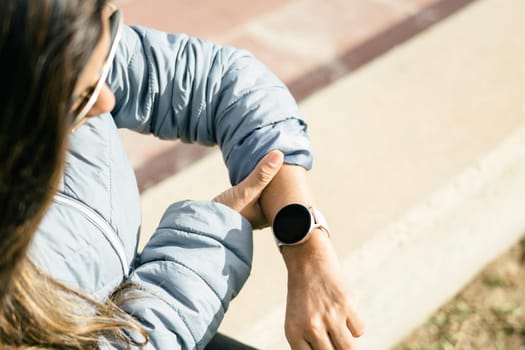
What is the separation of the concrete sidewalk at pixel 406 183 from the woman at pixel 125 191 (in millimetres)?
709

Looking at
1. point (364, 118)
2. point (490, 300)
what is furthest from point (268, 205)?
point (490, 300)

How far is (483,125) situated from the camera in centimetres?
297

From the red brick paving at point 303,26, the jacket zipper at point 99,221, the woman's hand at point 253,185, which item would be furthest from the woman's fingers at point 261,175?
the red brick paving at point 303,26

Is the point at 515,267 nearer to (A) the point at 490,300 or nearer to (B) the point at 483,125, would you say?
(A) the point at 490,300

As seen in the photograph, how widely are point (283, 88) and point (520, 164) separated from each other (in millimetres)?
1373

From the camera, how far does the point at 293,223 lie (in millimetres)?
1668

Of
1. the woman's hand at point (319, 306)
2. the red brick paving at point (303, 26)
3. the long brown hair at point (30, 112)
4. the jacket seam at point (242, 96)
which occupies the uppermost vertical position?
the long brown hair at point (30, 112)

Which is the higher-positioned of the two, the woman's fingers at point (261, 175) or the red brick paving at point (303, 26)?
the woman's fingers at point (261, 175)

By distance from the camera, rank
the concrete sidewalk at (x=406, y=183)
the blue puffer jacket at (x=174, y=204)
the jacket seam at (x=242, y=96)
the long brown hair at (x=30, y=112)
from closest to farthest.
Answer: the long brown hair at (x=30, y=112) < the blue puffer jacket at (x=174, y=204) < the jacket seam at (x=242, y=96) < the concrete sidewalk at (x=406, y=183)

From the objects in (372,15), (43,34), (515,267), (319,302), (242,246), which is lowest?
(515,267)

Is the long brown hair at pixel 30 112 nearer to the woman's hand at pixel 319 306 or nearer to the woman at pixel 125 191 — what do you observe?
the woman at pixel 125 191

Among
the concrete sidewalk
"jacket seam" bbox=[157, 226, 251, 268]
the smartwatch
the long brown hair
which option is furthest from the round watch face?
the concrete sidewalk

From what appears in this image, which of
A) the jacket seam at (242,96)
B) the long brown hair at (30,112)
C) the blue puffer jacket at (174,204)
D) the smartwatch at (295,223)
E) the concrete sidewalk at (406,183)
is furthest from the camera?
the concrete sidewalk at (406,183)

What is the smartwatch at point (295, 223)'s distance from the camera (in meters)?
1.66
